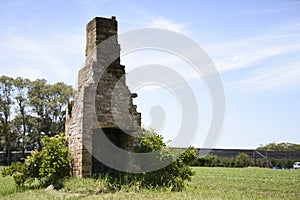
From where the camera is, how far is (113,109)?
40.4 ft

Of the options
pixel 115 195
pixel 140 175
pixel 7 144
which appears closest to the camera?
pixel 115 195

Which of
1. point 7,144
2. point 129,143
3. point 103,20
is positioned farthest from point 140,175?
point 7,144

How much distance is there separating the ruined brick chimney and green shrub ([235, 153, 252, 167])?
2734 centimetres

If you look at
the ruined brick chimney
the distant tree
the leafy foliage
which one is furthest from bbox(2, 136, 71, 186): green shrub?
the distant tree

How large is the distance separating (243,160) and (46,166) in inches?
1183

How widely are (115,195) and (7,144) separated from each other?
3618 centimetres

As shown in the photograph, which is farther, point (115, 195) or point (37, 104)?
point (37, 104)

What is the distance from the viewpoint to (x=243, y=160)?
37.7 m

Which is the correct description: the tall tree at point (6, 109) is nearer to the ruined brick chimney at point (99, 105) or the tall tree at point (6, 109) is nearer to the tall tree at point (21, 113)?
the tall tree at point (21, 113)

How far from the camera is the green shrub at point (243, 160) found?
37.5 metres

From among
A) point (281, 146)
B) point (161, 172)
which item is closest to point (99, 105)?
point (161, 172)

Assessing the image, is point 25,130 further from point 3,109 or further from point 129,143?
point 129,143

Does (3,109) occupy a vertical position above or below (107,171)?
above

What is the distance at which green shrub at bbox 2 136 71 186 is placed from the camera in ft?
37.3
